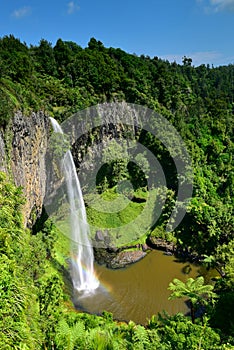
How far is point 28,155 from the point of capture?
14.4m

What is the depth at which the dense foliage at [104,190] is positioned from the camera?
5750 mm

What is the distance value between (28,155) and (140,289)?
9.84 m

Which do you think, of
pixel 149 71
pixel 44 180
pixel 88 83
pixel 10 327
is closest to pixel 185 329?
pixel 10 327

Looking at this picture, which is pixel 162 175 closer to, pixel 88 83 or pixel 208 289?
pixel 88 83

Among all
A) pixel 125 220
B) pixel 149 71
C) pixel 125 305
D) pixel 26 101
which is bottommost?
pixel 125 305

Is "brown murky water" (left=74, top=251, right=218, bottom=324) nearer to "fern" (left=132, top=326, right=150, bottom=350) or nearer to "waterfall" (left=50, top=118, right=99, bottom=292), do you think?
"waterfall" (left=50, top=118, right=99, bottom=292)

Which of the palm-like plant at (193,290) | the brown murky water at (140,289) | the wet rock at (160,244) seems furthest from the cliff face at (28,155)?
the wet rock at (160,244)

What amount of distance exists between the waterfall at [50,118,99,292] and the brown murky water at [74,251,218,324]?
0.83m

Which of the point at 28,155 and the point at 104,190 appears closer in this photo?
the point at 28,155

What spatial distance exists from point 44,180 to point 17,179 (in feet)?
16.9

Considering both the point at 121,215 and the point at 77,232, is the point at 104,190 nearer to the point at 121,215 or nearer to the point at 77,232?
the point at 121,215

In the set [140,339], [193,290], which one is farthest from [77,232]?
[140,339]

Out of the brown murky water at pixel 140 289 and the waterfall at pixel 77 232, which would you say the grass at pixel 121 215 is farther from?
the brown murky water at pixel 140 289

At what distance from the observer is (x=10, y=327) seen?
361 centimetres
